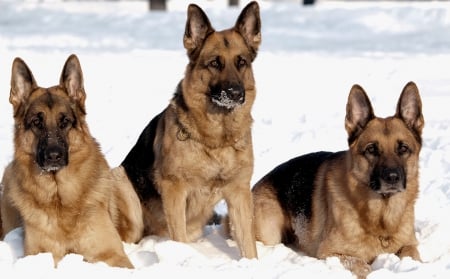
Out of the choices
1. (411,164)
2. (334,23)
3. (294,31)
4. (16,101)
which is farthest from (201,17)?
(334,23)

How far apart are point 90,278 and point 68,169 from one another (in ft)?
3.94

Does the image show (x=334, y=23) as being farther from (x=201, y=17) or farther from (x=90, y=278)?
(x=90, y=278)

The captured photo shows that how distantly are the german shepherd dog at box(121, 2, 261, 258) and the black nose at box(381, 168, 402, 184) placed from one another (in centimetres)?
115

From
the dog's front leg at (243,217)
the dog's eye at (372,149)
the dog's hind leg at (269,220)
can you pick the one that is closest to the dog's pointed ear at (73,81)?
the dog's front leg at (243,217)

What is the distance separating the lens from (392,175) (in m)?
6.32

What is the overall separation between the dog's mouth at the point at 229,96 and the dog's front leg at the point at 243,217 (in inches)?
28.6

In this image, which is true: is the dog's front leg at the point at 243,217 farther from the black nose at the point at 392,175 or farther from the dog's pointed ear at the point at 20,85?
the dog's pointed ear at the point at 20,85

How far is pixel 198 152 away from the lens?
22.2ft

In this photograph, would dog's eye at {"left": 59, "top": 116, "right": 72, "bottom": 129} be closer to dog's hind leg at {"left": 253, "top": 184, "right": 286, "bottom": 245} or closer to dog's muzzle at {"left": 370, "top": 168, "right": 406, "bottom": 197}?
dog's hind leg at {"left": 253, "top": 184, "right": 286, "bottom": 245}

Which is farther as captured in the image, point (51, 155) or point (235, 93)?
point (235, 93)

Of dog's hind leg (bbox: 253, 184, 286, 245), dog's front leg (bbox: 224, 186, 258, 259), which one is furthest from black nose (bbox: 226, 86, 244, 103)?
dog's hind leg (bbox: 253, 184, 286, 245)

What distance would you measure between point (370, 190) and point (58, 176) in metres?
2.44

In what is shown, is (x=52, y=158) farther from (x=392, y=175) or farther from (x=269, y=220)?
(x=392, y=175)

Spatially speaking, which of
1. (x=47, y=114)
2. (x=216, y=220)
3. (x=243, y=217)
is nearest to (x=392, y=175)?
(x=243, y=217)
